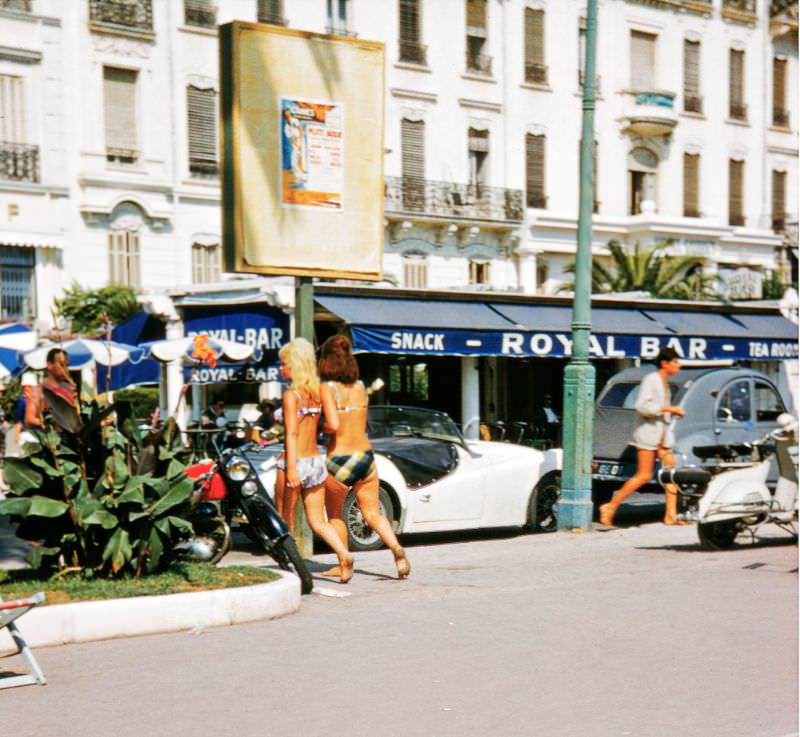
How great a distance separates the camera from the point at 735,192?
43938 mm

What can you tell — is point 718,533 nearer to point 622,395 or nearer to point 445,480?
point 445,480

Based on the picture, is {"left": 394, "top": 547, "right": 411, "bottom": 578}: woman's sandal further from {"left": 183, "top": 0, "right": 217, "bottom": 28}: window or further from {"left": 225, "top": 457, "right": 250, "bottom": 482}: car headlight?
{"left": 183, "top": 0, "right": 217, "bottom": 28}: window

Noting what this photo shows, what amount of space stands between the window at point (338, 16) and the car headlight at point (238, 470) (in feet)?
89.1

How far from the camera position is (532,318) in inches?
812

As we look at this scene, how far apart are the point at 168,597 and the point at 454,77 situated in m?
31.4

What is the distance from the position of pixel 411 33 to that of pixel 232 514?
28.1 metres

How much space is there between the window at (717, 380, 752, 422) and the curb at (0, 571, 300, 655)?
7927 mm

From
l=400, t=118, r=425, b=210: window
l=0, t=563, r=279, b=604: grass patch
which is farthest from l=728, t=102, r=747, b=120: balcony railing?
l=0, t=563, r=279, b=604: grass patch

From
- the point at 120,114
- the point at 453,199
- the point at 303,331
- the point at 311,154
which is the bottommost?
the point at 303,331

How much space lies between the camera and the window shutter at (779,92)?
45.0 m

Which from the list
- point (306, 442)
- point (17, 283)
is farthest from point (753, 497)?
point (17, 283)

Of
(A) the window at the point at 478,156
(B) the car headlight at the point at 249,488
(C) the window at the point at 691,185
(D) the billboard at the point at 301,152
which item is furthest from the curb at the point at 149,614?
(C) the window at the point at 691,185

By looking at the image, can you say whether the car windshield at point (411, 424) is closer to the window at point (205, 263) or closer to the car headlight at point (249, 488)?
the car headlight at point (249, 488)

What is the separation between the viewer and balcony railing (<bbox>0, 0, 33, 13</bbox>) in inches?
1158
